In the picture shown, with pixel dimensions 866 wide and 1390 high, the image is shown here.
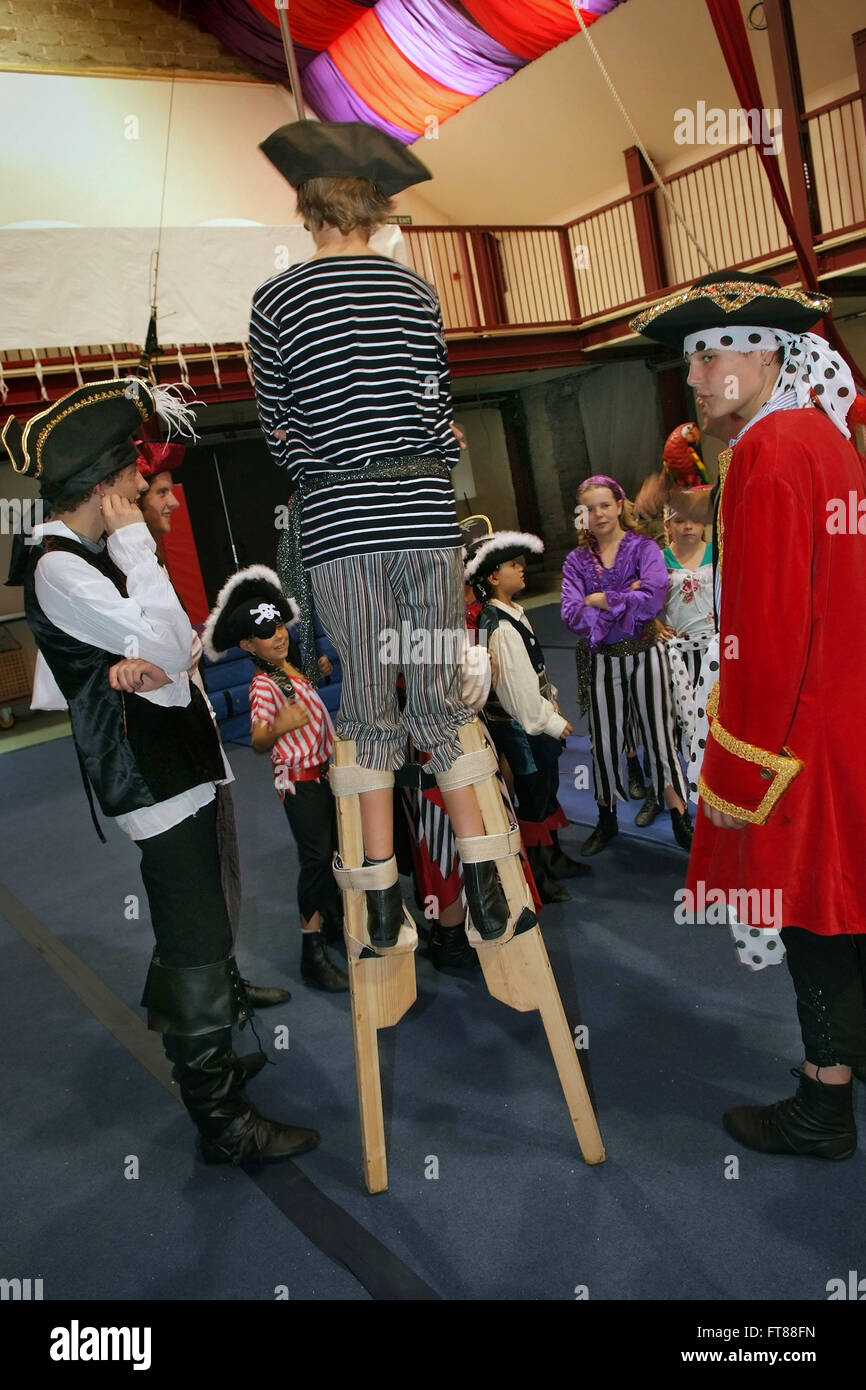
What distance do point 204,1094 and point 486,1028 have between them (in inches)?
36.0

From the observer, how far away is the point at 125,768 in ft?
7.30

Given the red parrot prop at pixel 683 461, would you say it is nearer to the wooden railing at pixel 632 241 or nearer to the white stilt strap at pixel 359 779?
the white stilt strap at pixel 359 779

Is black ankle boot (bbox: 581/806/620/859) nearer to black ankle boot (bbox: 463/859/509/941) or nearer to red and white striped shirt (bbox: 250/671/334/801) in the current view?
red and white striped shirt (bbox: 250/671/334/801)

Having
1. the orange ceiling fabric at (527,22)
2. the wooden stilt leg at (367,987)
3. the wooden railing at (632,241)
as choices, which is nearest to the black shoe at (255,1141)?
the wooden stilt leg at (367,987)

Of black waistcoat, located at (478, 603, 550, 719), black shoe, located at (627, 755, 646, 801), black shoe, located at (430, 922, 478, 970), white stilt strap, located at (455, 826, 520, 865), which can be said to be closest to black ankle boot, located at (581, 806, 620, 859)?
black shoe, located at (627, 755, 646, 801)

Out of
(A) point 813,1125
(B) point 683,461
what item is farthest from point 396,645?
(B) point 683,461

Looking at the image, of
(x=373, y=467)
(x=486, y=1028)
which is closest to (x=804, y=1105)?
(x=486, y=1028)

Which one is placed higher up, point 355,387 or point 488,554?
point 355,387

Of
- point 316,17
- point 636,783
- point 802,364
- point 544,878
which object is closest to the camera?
point 802,364

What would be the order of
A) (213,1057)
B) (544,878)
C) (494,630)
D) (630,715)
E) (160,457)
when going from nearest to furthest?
(213,1057)
(160,457)
(494,630)
(544,878)
(630,715)

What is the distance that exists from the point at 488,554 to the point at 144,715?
1708 millimetres

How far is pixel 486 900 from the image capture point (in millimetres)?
2131

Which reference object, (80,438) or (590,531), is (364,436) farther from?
(590,531)

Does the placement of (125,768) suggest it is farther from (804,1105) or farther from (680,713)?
(680,713)
